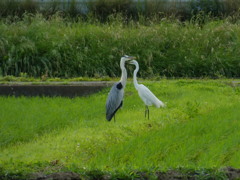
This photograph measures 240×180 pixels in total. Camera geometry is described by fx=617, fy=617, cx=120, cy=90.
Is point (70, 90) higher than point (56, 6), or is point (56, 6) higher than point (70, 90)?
point (56, 6)

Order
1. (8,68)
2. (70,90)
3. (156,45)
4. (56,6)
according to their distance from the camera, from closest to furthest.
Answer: (70,90) → (8,68) → (156,45) → (56,6)

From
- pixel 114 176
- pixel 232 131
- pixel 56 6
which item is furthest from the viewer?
pixel 56 6

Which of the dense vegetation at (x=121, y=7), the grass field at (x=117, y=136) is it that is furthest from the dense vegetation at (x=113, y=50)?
the grass field at (x=117, y=136)

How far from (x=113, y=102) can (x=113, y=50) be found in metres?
6.28

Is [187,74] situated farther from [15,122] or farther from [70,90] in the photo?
[15,122]

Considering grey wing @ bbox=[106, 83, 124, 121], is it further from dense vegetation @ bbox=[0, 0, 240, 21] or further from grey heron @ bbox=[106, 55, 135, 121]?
dense vegetation @ bbox=[0, 0, 240, 21]

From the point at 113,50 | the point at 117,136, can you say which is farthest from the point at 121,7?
the point at 117,136

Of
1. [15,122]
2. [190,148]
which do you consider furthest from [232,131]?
[15,122]

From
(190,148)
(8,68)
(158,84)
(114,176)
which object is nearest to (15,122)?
(190,148)

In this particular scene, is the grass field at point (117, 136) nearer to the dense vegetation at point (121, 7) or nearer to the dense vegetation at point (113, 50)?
the dense vegetation at point (113, 50)

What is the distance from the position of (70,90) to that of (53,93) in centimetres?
34

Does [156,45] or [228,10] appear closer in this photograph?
[156,45]

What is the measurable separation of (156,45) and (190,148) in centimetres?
887

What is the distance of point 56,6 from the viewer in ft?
66.0
